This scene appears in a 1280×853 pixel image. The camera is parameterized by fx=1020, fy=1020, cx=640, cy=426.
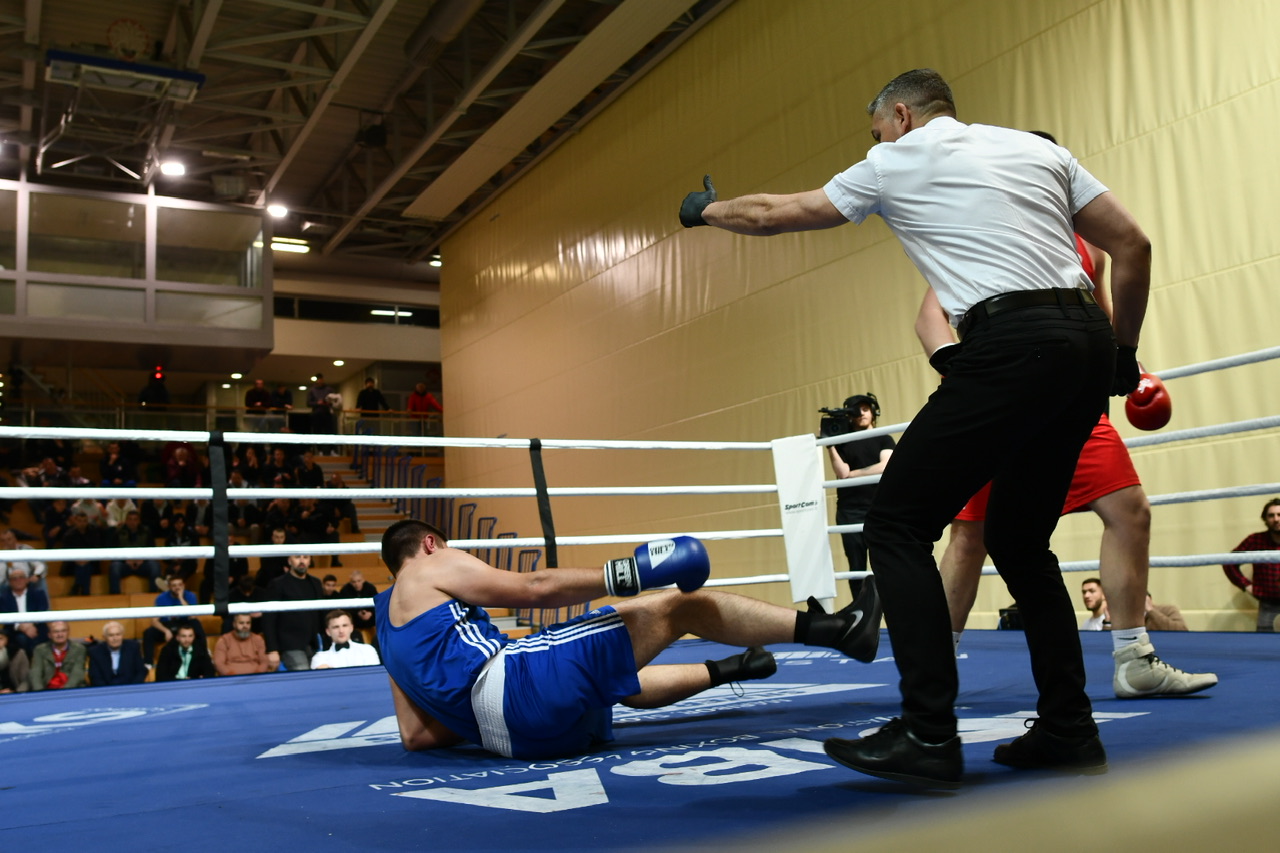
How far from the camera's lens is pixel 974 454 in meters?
1.46

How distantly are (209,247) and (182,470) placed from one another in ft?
9.10

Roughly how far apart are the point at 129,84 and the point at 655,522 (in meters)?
5.95

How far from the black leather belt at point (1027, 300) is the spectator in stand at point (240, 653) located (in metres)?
5.17

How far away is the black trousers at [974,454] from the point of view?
1.44 m

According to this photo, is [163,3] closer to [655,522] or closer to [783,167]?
[783,167]

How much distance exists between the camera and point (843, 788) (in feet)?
4.66

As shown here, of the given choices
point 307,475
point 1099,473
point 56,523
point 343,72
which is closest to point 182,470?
point 307,475

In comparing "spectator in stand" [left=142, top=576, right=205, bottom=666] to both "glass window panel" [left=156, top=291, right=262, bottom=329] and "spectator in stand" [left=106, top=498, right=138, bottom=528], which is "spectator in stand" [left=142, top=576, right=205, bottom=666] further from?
"glass window panel" [left=156, top=291, right=262, bottom=329]

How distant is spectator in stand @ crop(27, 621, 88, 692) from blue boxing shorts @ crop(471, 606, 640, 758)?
179 inches

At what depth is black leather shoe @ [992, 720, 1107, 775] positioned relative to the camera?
146cm

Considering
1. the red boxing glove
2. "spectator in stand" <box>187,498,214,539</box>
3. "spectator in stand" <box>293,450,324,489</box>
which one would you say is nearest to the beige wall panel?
"spectator in stand" <box>293,450,324,489</box>

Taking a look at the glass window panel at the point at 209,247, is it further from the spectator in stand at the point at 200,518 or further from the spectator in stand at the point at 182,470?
the spectator in stand at the point at 200,518

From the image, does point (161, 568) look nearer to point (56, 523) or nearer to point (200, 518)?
point (56, 523)

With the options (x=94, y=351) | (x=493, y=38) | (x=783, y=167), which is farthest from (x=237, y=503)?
(x=783, y=167)
